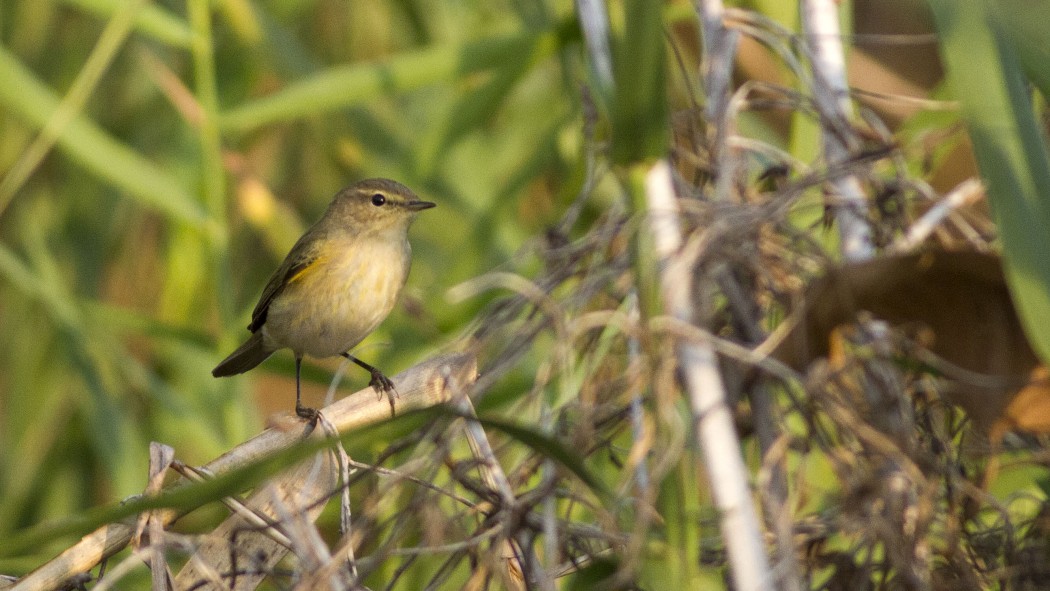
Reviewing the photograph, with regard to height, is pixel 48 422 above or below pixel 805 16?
below

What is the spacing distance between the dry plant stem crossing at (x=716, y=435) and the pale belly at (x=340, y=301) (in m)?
1.88

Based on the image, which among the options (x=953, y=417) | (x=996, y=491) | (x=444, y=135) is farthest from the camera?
(x=444, y=135)

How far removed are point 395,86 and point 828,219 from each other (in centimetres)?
148

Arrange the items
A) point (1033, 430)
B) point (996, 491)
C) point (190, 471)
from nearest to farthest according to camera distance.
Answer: point (1033, 430)
point (190, 471)
point (996, 491)

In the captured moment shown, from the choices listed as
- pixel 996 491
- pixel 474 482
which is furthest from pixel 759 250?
pixel 996 491

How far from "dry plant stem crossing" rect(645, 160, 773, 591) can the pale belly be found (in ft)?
6.16

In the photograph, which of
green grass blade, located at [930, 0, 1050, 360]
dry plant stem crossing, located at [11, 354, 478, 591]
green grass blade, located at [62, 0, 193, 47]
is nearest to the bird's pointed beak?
green grass blade, located at [62, 0, 193, 47]

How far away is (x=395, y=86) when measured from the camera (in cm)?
281

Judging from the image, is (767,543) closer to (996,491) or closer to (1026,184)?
(1026,184)

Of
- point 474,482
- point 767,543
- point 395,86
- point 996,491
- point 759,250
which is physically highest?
point 395,86

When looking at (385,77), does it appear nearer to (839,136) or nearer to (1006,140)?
(839,136)

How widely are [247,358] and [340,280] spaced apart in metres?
0.45

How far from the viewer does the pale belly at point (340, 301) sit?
317 centimetres

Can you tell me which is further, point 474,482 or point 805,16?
point 805,16
